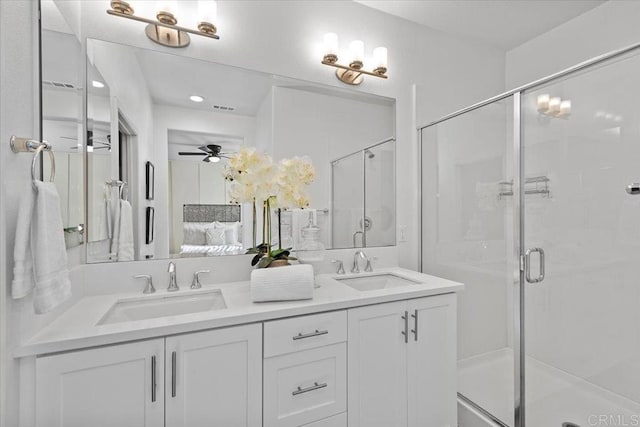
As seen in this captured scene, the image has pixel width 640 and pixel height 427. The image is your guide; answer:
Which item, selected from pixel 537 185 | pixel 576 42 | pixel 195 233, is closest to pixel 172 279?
pixel 195 233

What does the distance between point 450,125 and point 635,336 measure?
1.57 metres

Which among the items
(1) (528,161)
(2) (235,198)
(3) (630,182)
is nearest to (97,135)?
(2) (235,198)

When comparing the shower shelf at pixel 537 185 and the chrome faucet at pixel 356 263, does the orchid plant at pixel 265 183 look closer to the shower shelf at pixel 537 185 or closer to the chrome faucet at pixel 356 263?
the chrome faucet at pixel 356 263

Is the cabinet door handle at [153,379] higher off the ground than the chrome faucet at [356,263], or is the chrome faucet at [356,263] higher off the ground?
the chrome faucet at [356,263]

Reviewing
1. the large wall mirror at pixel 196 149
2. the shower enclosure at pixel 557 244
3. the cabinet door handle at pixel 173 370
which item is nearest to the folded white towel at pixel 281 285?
the cabinet door handle at pixel 173 370

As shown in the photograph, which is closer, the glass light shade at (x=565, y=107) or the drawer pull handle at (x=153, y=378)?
the drawer pull handle at (x=153, y=378)

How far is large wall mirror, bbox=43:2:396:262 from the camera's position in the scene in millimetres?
1384

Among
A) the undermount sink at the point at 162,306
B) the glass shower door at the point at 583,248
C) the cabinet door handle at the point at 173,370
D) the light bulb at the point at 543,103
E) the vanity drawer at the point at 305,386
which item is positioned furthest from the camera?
the light bulb at the point at 543,103

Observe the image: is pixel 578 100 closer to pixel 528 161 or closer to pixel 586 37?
pixel 528 161

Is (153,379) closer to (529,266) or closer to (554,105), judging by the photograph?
(529,266)

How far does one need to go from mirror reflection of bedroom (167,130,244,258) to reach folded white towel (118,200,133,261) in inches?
7.0

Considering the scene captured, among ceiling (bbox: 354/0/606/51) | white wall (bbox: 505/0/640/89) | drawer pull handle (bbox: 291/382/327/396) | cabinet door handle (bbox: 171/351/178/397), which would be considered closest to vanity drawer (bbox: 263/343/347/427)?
drawer pull handle (bbox: 291/382/327/396)

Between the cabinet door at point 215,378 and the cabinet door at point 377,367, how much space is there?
42cm

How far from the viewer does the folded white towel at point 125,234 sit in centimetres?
142
